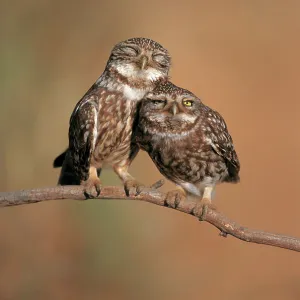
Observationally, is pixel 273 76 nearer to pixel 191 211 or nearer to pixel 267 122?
pixel 267 122

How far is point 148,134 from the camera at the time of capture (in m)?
3.92

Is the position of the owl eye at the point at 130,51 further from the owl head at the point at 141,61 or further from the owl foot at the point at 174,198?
the owl foot at the point at 174,198

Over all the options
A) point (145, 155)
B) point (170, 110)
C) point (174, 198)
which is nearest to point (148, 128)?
point (170, 110)

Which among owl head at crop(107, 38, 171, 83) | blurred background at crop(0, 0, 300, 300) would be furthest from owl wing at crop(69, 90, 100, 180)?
blurred background at crop(0, 0, 300, 300)

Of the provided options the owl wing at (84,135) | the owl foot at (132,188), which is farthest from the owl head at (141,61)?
the owl foot at (132,188)

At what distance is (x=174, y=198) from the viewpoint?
372cm

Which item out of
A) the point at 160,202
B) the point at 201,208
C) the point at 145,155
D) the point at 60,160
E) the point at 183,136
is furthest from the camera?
the point at 145,155

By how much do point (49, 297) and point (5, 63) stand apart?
1.74m

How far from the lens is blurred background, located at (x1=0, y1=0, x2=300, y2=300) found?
18.8ft

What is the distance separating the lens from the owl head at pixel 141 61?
3971 mm

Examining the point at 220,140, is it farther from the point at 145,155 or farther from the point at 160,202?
the point at 145,155

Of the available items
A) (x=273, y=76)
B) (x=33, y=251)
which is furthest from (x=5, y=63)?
(x=273, y=76)

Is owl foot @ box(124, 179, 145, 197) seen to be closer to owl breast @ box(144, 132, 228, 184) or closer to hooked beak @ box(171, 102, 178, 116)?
owl breast @ box(144, 132, 228, 184)

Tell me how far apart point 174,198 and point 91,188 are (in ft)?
1.30
